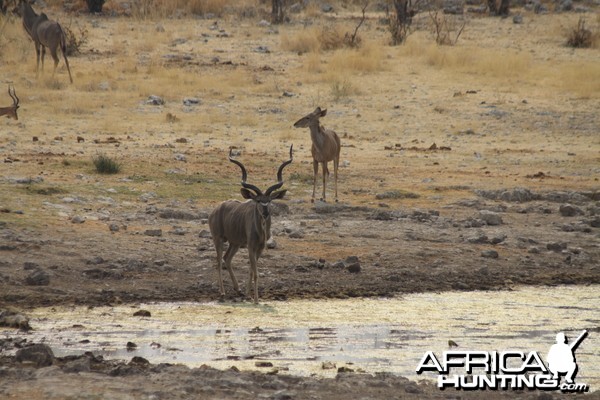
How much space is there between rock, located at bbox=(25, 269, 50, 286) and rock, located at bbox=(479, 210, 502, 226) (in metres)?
6.99

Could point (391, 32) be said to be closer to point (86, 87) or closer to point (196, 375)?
point (86, 87)

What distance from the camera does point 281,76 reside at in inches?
1150

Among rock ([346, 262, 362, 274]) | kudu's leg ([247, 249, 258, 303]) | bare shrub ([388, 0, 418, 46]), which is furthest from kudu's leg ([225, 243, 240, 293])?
bare shrub ([388, 0, 418, 46])

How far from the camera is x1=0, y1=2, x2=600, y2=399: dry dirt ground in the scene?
43.7 feet

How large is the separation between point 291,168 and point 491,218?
205 inches

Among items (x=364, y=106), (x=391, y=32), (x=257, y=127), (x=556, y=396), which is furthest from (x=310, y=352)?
(x=391, y=32)

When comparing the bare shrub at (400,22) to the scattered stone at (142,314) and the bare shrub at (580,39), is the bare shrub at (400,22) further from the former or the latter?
the scattered stone at (142,314)

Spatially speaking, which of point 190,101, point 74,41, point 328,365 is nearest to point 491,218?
point 328,365

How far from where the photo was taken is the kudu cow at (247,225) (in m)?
12.8

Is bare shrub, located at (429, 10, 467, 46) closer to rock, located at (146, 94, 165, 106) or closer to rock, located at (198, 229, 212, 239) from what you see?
rock, located at (146, 94, 165, 106)

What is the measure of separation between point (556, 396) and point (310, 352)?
92.8 inches

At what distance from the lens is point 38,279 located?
1302 centimetres

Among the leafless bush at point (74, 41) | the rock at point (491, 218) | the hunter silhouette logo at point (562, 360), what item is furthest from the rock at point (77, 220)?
the leafless bush at point (74, 41)

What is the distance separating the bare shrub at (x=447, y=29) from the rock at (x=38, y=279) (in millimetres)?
21587
